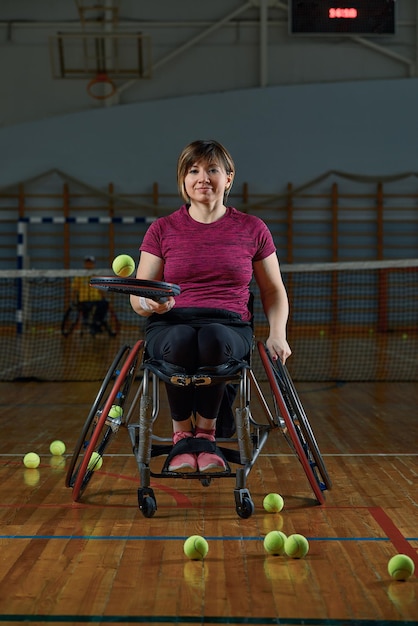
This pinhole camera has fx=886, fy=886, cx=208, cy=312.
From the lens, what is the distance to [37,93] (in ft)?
51.1

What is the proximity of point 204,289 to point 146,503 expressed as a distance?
86 cm

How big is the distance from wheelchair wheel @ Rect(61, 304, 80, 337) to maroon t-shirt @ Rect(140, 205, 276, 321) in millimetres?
10061

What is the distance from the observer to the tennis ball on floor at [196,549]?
2748 mm

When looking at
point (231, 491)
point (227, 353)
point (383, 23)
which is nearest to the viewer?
point (227, 353)

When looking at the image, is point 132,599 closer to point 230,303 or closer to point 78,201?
point 230,303

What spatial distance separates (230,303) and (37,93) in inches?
512

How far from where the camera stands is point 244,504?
327 cm

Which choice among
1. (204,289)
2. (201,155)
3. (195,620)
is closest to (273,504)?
(204,289)

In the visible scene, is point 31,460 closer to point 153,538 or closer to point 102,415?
point 102,415

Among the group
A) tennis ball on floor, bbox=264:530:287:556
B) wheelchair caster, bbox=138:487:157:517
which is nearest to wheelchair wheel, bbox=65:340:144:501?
wheelchair caster, bbox=138:487:157:517

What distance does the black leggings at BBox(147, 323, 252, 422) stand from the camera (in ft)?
10.7

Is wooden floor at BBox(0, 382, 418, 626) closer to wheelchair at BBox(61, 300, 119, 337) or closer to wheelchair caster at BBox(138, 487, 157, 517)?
wheelchair caster at BBox(138, 487, 157, 517)

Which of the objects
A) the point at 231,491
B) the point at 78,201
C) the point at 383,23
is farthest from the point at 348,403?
the point at 78,201

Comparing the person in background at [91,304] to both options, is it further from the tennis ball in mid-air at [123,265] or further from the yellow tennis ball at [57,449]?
the tennis ball in mid-air at [123,265]
